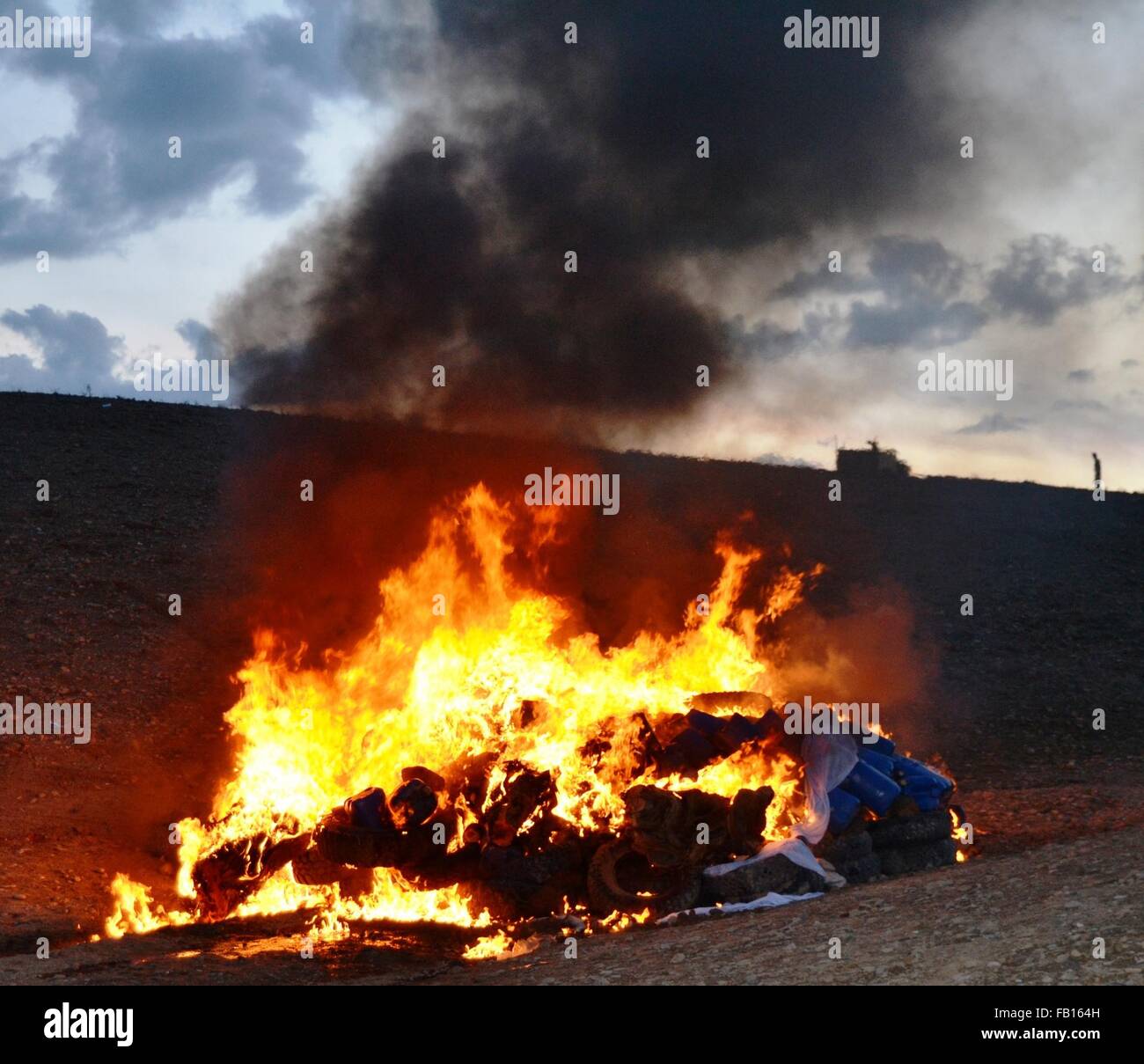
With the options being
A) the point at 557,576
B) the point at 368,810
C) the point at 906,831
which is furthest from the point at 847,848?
the point at 557,576

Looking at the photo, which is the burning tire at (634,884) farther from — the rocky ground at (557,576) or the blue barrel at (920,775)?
the blue barrel at (920,775)

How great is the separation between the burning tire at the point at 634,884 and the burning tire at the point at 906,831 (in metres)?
1.94

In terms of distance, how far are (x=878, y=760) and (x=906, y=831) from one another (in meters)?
0.79

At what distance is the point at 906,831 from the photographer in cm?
1183

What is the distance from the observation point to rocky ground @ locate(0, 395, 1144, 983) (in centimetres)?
906

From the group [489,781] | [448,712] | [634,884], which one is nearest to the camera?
[634,884]

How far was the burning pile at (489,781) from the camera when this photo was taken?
11359 mm

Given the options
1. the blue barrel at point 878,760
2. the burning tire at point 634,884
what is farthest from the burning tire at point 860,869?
the burning tire at point 634,884

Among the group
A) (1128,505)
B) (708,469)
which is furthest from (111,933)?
(1128,505)

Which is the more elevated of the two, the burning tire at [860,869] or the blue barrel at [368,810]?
the blue barrel at [368,810]

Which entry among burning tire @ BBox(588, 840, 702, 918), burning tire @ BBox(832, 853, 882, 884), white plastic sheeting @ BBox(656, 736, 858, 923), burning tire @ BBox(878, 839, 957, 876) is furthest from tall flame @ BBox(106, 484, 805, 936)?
burning tire @ BBox(878, 839, 957, 876)

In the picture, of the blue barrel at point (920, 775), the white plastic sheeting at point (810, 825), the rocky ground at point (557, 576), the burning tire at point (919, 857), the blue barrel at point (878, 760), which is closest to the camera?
the rocky ground at point (557, 576)

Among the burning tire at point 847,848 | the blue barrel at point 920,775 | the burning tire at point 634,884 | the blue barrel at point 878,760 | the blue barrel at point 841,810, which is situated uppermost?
the blue barrel at point 878,760

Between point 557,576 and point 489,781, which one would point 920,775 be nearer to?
point 489,781
